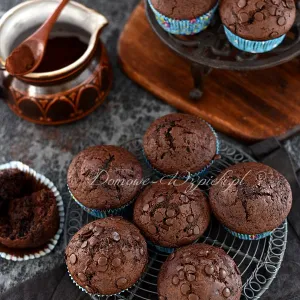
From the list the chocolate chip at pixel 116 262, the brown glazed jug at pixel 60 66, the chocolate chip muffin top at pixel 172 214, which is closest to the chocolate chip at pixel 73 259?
the chocolate chip at pixel 116 262

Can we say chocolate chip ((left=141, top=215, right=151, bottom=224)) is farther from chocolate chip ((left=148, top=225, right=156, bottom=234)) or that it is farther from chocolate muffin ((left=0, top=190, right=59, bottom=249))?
chocolate muffin ((left=0, top=190, right=59, bottom=249))

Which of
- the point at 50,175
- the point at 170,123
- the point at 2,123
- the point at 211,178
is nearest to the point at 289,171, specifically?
the point at 211,178

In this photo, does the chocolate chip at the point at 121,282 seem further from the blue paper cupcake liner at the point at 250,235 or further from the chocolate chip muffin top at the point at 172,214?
the blue paper cupcake liner at the point at 250,235

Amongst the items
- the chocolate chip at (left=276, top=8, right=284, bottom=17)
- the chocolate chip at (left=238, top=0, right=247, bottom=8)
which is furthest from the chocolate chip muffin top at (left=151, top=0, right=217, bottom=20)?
the chocolate chip at (left=276, top=8, right=284, bottom=17)

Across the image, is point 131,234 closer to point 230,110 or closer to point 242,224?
point 242,224

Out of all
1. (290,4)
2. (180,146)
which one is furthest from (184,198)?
(290,4)

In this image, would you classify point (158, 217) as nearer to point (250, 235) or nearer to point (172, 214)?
point (172, 214)

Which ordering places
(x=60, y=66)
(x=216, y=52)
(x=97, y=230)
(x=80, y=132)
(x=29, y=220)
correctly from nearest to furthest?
(x=97, y=230) → (x=29, y=220) → (x=216, y=52) → (x=60, y=66) → (x=80, y=132)
